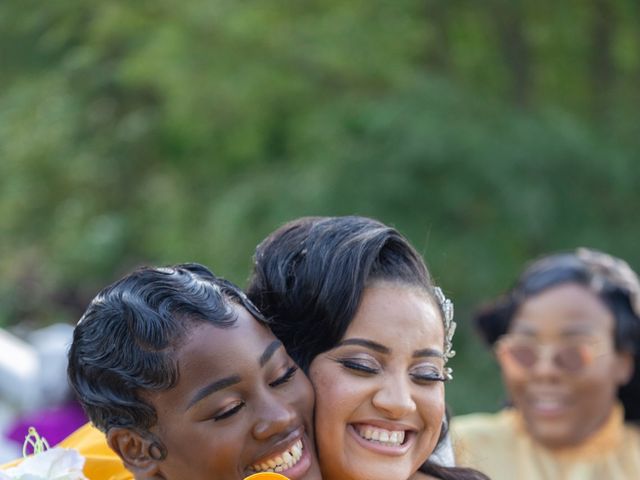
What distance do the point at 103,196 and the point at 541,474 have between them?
4169 millimetres

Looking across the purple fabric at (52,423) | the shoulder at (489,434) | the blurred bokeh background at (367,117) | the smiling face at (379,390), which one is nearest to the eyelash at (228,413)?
the smiling face at (379,390)

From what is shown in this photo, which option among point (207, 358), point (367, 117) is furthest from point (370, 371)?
point (367, 117)

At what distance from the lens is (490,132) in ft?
20.6

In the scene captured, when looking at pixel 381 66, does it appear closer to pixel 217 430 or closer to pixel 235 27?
pixel 235 27

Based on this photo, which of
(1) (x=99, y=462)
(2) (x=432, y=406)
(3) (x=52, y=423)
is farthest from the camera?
(3) (x=52, y=423)

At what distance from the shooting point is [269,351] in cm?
230

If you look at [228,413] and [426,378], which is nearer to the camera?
[228,413]

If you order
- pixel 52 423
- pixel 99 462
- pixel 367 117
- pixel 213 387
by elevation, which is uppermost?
pixel 367 117

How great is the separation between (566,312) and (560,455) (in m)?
0.56

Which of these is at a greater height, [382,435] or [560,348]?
[560,348]

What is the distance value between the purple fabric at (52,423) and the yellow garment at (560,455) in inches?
62.3

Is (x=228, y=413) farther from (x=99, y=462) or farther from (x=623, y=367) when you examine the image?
(x=623, y=367)

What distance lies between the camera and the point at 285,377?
2.33 meters

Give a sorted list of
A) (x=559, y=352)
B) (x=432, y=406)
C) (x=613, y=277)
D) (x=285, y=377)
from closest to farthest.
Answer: (x=285, y=377)
(x=432, y=406)
(x=559, y=352)
(x=613, y=277)
